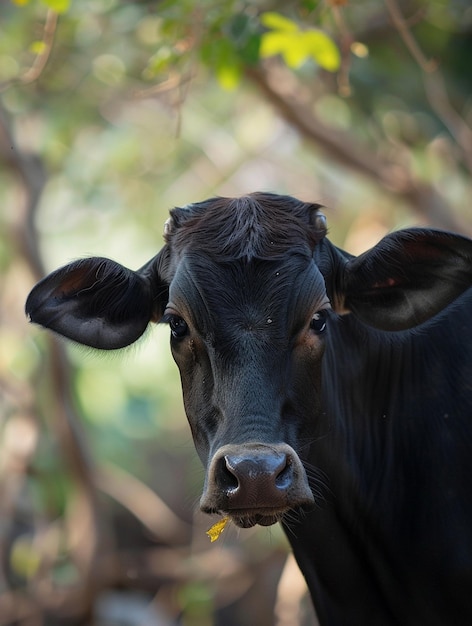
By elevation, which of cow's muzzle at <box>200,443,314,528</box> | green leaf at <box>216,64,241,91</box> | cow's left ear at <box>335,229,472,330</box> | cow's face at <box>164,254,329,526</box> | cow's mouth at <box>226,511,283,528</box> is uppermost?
green leaf at <box>216,64,241,91</box>

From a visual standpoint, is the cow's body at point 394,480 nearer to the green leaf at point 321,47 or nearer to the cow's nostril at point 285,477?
the cow's nostril at point 285,477

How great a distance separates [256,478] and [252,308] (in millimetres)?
838

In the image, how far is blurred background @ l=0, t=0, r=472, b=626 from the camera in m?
10.7

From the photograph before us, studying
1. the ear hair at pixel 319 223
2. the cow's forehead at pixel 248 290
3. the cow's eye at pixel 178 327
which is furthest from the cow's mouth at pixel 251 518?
the ear hair at pixel 319 223

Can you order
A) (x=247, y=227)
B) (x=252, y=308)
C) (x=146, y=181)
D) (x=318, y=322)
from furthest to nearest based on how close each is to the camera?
(x=146, y=181) < (x=247, y=227) < (x=318, y=322) < (x=252, y=308)

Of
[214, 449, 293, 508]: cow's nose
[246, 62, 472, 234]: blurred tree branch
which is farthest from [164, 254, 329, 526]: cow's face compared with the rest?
[246, 62, 472, 234]: blurred tree branch

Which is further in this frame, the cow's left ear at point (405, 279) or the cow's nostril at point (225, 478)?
the cow's left ear at point (405, 279)

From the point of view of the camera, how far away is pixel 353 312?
17.7ft

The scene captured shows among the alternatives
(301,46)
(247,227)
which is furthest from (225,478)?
(301,46)

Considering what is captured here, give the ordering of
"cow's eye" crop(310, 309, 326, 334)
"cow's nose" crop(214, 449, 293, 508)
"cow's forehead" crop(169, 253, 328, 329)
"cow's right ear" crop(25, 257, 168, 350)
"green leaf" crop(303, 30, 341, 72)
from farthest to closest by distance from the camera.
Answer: "green leaf" crop(303, 30, 341, 72)
"cow's right ear" crop(25, 257, 168, 350)
"cow's eye" crop(310, 309, 326, 334)
"cow's forehead" crop(169, 253, 328, 329)
"cow's nose" crop(214, 449, 293, 508)

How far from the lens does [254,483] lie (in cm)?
416

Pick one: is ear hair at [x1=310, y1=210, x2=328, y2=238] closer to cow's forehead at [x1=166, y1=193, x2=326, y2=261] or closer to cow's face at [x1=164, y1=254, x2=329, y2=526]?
cow's forehead at [x1=166, y1=193, x2=326, y2=261]

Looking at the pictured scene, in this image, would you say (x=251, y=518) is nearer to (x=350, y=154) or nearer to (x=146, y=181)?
(x=350, y=154)

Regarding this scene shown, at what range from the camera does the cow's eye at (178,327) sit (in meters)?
4.96
